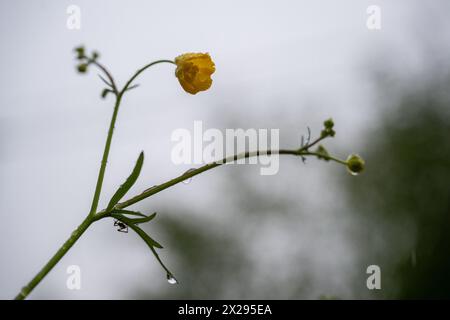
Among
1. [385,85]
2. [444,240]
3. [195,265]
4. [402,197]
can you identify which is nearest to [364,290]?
[444,240]

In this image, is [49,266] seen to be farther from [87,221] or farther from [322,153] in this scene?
[322,153]

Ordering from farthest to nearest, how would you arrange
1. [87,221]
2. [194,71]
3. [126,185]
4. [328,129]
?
[194,71] → [328,129] → [126,185] → [87,221]

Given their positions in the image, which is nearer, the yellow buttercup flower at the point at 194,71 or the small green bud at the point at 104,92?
the small green bud at the point at 104,92

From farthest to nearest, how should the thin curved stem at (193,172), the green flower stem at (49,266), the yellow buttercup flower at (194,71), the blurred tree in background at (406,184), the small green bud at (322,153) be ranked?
the blurred tree in background at (406,184) → the yellow buttercup flower at (194,71) → the small green bud at (322,153) → the thin curved stem at (193,172) → the green flower stem at (49,266)

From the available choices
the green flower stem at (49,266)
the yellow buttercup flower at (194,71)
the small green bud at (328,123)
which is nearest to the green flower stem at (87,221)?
the green flower stem at (49,266)

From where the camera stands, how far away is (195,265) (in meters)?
12.6

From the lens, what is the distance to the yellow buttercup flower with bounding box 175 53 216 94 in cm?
152

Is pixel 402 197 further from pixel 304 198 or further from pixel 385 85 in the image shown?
pixel 385 85

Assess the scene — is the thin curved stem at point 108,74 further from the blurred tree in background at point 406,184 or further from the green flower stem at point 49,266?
the blurred tree in background at point 406,184

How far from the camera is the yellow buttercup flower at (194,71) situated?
59.7 inches

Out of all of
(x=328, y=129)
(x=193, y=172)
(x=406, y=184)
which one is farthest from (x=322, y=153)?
(x=406, y=184)

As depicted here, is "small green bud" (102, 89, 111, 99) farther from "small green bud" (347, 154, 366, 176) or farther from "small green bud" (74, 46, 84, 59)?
"small green bud" (347, 154, 366, 176)

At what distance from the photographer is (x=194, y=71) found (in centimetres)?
154
